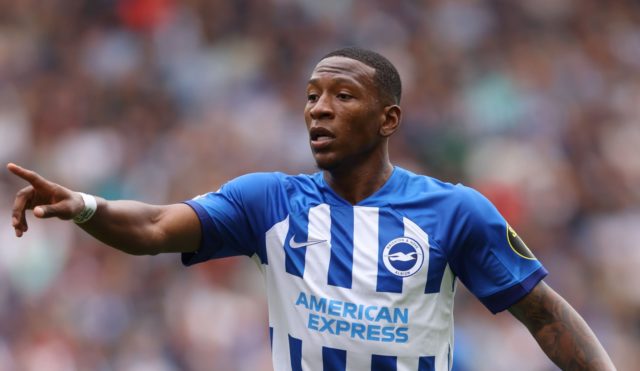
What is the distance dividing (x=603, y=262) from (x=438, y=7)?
4015 mm

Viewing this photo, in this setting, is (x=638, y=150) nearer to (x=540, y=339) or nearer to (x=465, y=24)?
(x=465, y=24)

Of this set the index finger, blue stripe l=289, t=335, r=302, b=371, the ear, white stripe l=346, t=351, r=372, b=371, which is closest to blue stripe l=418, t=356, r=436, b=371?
white stripe l=346, t=351, r=372, b=371

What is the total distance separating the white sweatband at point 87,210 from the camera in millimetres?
4629

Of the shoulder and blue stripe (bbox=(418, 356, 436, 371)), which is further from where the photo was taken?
the shoulder

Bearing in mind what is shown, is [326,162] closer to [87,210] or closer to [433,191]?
[433,191]

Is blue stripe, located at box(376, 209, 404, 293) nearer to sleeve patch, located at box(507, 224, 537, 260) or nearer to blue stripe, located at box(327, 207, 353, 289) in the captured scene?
blue stripe, located at box(327, 207, 353, 289)

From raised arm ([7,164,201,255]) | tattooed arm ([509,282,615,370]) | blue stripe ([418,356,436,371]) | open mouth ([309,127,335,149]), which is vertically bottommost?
blue stripe ([418,356,436,371])

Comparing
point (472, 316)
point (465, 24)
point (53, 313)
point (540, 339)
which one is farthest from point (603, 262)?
point (540, 339)

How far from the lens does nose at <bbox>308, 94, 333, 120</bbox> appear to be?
5.17 m

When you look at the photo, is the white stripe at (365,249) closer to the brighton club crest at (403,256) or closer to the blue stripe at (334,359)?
the brighton club crest at (403,256)

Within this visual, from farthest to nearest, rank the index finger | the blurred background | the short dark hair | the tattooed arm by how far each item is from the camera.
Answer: the blurred background < the short dark hair < the tattooed arm < the index finger

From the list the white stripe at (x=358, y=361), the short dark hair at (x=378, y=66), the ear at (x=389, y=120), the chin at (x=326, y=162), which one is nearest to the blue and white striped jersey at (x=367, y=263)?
the white stripe at (x=358, y=361)

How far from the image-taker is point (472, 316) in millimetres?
10117

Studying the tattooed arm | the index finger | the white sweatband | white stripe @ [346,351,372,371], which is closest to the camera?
the index finger
